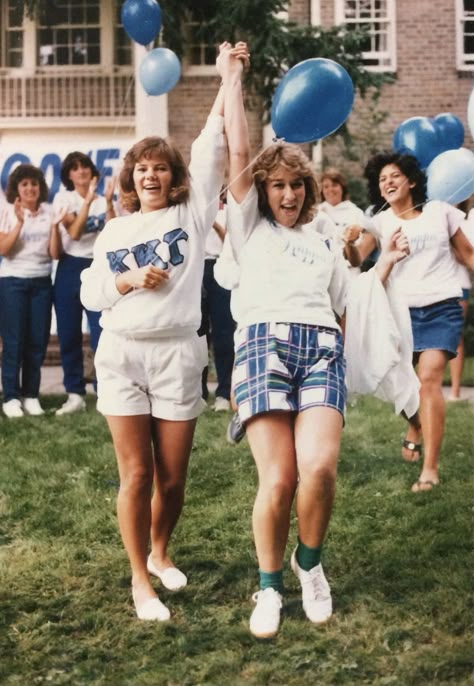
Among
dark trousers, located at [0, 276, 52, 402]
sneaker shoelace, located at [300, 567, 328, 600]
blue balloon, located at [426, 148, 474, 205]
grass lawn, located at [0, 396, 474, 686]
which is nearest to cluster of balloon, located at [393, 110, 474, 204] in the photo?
blue balloon, located at [426, 148, 474, 205]

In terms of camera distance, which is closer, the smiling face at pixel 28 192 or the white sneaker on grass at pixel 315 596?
the white sneaker on grass at pixel 315 596

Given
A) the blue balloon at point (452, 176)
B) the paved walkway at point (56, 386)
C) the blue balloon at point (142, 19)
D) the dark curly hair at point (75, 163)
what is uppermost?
the blue balloon at point (142, 19)

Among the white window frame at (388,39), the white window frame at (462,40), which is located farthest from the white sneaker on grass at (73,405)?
the white window frame at (462,40)

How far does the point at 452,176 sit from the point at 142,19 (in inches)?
157

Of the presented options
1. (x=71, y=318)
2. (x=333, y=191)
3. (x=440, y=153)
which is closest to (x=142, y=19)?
(x=333, y=191)

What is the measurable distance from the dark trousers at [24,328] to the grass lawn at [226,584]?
1742mm

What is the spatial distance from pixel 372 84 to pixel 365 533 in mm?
8367

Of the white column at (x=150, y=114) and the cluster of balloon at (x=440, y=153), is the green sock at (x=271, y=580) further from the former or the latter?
the white column at (x=150, y=114)

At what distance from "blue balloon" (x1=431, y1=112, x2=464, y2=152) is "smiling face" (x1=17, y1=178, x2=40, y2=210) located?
3186 millimetres

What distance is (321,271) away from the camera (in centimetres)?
356

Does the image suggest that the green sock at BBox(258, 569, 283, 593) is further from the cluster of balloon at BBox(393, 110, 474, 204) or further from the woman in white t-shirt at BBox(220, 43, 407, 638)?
the cluster of balloon at BBox(393, 110, 474, 204)

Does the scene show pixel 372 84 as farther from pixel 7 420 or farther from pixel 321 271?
pixel 321 271

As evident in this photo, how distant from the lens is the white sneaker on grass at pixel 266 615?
11.0 feet

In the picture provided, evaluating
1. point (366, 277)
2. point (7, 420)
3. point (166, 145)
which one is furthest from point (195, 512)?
point (7, 420)
